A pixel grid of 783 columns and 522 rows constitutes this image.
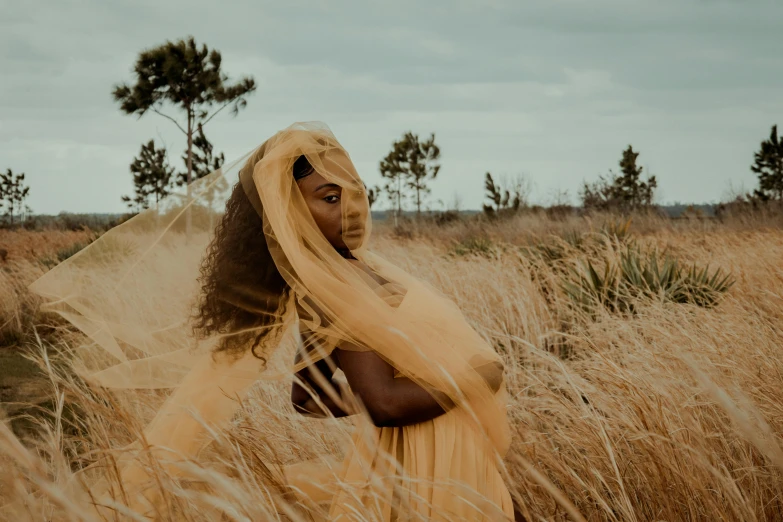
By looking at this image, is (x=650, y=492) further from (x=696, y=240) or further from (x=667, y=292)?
(x=696, y=240)

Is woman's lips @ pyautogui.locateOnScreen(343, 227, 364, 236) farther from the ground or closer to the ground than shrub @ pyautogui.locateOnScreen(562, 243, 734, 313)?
farther from the ground

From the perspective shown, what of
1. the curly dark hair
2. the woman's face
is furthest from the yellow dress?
the curly dark hair

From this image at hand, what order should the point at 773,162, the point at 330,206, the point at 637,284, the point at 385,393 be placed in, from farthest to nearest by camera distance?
1. the point at 773,162
2. the point at 637,284
3. the point at 330,206
4. the point at 385,393

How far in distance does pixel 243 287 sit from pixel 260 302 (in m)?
0.06

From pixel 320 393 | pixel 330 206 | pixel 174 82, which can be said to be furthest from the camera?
pixel 174 82

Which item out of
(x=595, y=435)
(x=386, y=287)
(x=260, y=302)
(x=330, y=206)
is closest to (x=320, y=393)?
(x=260, y=302)

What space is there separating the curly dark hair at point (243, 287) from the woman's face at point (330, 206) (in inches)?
7.1

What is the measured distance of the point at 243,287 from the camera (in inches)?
70.4

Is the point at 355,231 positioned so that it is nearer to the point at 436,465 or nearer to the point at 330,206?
the point at 330,206

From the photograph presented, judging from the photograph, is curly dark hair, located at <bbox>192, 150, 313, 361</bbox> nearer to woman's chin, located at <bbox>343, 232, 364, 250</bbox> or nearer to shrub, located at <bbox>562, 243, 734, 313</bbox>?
woman's chin, located at <bbox>343, 232, 364, 250</bbox>

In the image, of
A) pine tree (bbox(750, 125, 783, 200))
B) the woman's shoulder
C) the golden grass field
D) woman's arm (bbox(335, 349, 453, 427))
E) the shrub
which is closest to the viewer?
the golden grass field

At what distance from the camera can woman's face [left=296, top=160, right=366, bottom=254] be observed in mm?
1667

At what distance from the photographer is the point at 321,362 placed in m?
1.79

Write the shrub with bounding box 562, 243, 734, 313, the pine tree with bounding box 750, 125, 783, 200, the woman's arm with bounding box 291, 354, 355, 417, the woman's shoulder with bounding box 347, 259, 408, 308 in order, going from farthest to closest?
the pine tree with bounding box 750, 125, 783, 200 < the shrub with bounding box 562, 243, 734, 313 < the woman's arm with bounding box 291, 354, 355, 417 < the woman's shoulder with bounding box 347, 259, 408, 308
